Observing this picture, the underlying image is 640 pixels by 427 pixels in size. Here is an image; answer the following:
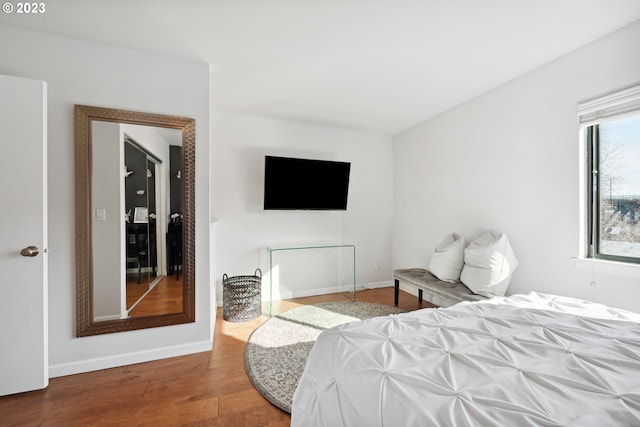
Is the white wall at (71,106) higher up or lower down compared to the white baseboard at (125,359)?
higher up

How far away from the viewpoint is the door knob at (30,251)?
1847 millimetres

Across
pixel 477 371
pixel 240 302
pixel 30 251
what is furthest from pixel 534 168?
pixel 30 251

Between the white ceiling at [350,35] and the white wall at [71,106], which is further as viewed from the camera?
the white wall at [71,106]

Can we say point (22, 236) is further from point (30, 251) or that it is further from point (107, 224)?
point (107, 224)

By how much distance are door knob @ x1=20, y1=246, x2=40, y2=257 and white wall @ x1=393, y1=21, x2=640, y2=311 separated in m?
3.79

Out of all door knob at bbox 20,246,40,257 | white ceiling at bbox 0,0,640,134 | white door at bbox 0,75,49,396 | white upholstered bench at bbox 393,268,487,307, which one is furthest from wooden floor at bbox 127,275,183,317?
white upholstered bench at bbox 393,268,487,307

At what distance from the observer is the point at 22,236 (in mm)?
1869

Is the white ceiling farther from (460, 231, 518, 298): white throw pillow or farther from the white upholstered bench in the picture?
the white upholstered bench

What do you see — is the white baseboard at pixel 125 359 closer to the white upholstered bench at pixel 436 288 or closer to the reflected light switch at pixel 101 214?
the reflected light switch at pixel 101 214

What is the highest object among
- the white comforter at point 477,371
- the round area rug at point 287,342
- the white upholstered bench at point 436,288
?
the white comforter at point 477,371

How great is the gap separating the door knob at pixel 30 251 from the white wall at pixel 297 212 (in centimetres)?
172

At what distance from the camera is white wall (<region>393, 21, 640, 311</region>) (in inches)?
79.0

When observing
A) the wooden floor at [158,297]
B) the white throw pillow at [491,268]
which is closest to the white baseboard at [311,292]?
the wooden floor at [158,297]

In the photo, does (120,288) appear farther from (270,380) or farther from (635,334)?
(635,334)
